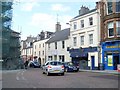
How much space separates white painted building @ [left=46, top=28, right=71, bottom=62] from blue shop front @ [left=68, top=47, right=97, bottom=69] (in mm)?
2606

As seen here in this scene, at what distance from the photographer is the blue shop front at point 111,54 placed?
3741cm

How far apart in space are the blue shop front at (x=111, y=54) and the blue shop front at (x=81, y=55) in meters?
2.92

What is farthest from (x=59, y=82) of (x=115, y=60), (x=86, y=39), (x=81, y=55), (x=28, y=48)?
(x=28, y=48)

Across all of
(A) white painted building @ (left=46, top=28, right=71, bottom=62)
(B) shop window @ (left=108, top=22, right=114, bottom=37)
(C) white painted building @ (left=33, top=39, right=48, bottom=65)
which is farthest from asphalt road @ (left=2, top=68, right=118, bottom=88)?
(C) white painted building @ (left=33, top=39, right=48, bottom=65)

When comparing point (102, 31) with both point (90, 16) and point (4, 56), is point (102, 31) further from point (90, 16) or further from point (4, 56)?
point (4, 56)

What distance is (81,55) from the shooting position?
4650 centimetres

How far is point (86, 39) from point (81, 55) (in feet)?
10.7

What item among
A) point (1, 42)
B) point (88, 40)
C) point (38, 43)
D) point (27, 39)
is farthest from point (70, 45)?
point (27, 39)

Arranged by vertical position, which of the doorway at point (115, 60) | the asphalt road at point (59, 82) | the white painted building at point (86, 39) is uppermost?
the white painted building at point (86, 39)

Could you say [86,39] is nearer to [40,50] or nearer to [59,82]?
[59,82]

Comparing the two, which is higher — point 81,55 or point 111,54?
point 111,54

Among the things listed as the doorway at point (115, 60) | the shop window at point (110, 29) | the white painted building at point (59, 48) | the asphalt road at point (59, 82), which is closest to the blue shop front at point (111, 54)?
the doorway at point (115, 60)

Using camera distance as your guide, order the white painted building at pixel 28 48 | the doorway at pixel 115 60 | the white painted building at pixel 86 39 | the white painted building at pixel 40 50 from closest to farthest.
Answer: the doorway at pixel 115 60 → the white painted building at pixel 86 39 → the white painted building at pixel 40 50 → the white painted building at pixel 28 48

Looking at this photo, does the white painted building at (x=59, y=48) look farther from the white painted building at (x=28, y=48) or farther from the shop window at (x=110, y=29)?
the white painted building at (x=28, y=48)
